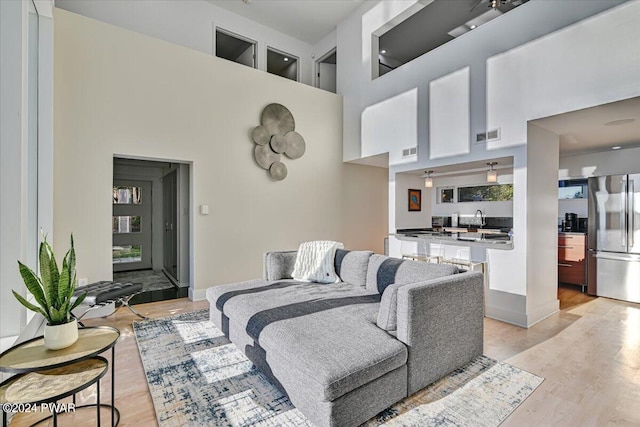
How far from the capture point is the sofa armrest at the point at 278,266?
3543mm

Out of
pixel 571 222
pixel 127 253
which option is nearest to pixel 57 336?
pixel 127 253

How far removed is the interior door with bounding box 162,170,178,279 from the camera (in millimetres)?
5602

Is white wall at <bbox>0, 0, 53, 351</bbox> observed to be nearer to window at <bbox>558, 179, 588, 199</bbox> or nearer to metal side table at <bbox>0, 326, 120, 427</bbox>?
metal side table at <bbox>0, 326, 120, 427</bbox>

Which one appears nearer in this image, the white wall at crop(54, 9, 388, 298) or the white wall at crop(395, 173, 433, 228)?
the white wall at crop(54, 9, 388, 298)

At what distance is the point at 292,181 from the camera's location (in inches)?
212

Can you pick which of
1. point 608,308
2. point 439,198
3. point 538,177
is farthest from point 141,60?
point 608,308

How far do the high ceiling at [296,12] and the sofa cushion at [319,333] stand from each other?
505 cm

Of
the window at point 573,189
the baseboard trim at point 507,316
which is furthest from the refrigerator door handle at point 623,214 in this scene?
the baseboard trim at point 507,316

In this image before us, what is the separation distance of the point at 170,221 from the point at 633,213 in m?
7.57

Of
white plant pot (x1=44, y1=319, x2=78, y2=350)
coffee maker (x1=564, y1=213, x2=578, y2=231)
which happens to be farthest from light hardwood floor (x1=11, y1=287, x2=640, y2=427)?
coffee maker (x1=564, y1=213, x2=578, y2=231)

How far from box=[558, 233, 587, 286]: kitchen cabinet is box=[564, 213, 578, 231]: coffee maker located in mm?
300

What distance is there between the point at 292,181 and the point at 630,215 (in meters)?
4.94

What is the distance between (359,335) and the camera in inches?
77.2

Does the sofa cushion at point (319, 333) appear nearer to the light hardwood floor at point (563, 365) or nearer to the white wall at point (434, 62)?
the light hardwood floor at point (563, 365)
